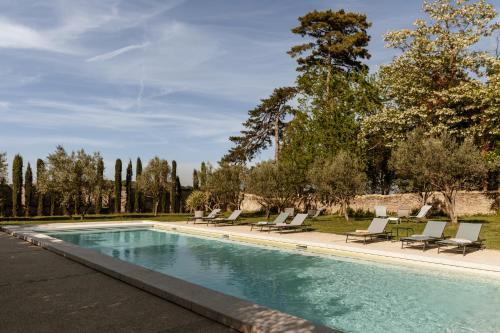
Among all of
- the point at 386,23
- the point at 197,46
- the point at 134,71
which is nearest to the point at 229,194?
the point at 134,71

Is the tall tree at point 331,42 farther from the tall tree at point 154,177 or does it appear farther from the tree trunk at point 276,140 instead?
the tall tree at point 154,177

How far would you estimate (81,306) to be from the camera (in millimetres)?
6559

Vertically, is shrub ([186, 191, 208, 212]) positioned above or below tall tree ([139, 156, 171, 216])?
below

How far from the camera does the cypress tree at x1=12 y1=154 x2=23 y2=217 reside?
1503 inches

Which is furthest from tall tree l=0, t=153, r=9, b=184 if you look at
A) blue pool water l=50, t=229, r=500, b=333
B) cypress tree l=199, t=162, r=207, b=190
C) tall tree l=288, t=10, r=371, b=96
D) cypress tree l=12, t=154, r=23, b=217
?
tall tree l=288, t=10, r=371, b=96

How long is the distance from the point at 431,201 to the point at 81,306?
26384mm

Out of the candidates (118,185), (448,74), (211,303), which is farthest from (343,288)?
(118,185)

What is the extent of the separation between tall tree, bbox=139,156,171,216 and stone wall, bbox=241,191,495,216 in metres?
17.6

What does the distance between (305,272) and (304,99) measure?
26344 mm

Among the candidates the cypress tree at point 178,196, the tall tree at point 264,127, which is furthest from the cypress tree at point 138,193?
the tall tree at point 264,127

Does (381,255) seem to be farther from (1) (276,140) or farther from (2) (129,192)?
(2) (129,192)

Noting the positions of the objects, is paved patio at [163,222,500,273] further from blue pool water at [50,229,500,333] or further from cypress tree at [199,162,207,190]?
cypress tree at [199,162,207,190]

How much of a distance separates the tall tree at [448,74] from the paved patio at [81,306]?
21.5 meters

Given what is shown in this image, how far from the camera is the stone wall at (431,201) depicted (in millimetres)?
25500
